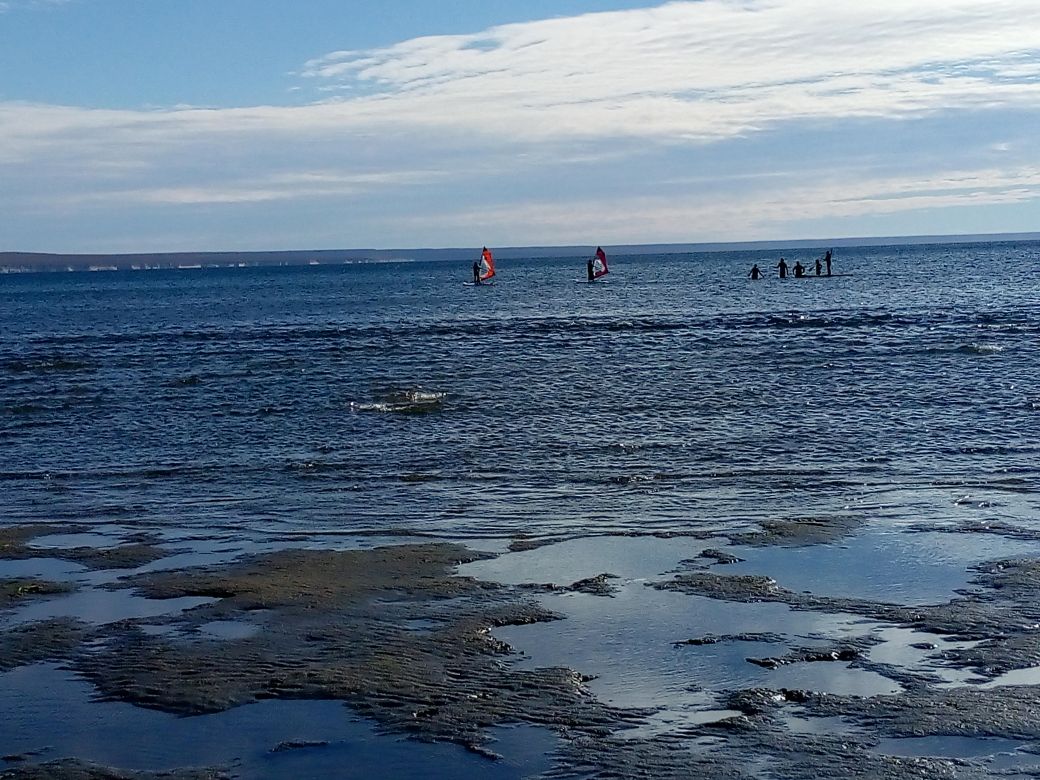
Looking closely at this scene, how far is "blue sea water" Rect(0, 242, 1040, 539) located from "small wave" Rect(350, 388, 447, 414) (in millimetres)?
106

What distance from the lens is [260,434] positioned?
23.0m

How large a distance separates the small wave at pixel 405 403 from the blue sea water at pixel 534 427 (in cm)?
11

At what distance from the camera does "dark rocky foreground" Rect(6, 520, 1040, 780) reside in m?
7.48

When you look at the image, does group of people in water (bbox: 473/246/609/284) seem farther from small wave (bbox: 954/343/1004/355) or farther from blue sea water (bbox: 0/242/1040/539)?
small wave (bbox: 954/343/1004/355)

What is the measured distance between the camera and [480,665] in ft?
30.4

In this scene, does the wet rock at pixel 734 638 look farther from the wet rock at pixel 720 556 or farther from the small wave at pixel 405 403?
the small wave at pixel 405 403

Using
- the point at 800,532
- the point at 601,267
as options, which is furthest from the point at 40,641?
the point at 601,267

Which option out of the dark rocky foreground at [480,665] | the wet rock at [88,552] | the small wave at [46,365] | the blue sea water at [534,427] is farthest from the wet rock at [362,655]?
the small wave at [46,365]

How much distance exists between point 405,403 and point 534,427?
4.90 m

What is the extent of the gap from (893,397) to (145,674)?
62.7 ft

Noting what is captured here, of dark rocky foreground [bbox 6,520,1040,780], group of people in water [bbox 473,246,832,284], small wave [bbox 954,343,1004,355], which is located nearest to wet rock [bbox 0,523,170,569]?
dark rocky foreground [bbox 6,520,1040,780]

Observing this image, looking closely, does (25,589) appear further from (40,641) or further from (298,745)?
(298,745)

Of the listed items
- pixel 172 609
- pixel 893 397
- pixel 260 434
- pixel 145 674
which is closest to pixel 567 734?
pixel 145 674

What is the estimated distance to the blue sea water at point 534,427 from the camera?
51.3 ft
